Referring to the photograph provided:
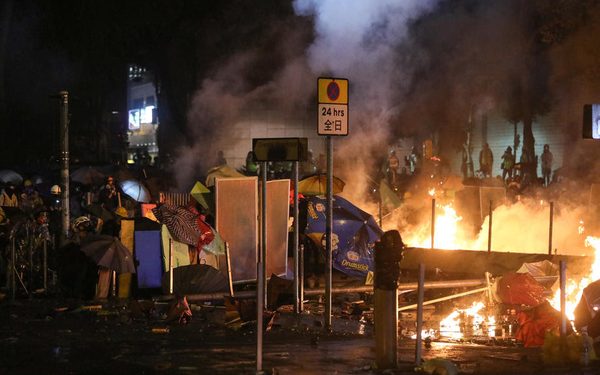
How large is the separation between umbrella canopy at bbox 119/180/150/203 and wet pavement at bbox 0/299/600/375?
9311 mm

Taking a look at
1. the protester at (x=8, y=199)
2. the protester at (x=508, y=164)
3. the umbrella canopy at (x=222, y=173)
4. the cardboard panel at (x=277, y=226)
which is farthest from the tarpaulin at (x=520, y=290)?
the protester at (x=508, y=164)

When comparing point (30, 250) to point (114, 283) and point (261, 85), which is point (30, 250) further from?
point (261, 85)

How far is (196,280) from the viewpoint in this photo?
10.9 meters

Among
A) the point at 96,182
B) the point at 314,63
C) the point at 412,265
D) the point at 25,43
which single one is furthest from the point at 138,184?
the point at 25,43

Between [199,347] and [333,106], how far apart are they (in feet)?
10.3

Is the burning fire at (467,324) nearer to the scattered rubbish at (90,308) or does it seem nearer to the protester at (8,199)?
the scattered rubbish at (90,308)

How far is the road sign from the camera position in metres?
9.28

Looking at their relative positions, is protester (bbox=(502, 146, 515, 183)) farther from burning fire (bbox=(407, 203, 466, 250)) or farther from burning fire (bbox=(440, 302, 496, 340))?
burning fire (bbox=(440, 302, 496, 340))

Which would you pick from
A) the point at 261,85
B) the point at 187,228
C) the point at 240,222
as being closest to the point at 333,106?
the point at 187,228

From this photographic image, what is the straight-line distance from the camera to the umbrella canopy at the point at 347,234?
14227mm

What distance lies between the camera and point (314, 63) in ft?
77.8

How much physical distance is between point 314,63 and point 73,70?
22851 millimetres

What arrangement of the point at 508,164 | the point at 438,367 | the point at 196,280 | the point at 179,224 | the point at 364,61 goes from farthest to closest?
the point at 508,164
the point at 364,61
the point at 179,224
the point at 196,280
the point at 438,367

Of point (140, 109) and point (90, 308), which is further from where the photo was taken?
point (140, 109)
